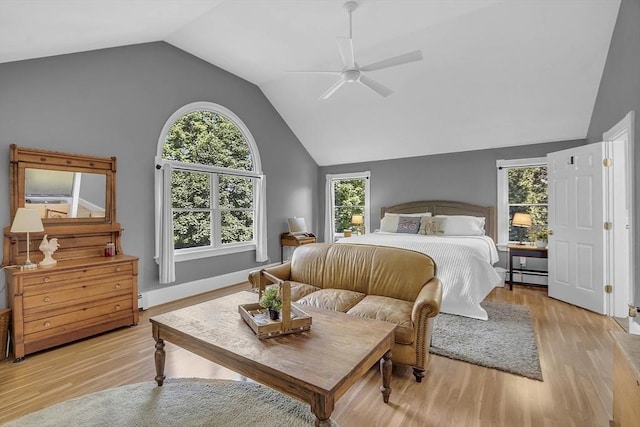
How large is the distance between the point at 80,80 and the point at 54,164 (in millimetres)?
960

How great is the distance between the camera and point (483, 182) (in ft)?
17.8

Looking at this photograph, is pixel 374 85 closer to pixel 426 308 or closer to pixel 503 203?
pixel 426 308

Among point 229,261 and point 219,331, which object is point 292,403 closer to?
point 219,331

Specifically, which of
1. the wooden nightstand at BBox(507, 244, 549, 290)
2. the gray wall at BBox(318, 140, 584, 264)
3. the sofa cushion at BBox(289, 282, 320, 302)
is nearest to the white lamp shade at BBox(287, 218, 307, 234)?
the gray wall at BBox(318, 140, 584, 264)

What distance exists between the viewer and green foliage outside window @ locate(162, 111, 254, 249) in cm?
449

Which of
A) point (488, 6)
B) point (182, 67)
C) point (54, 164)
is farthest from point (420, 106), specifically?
point (54, 164)

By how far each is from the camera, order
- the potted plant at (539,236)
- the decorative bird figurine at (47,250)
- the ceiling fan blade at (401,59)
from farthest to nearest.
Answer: the potted plant at (539,236) < the ceiling fan blade at (401,59) < the decorative bird figurine at (47,250)

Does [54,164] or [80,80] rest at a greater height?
[80,80]

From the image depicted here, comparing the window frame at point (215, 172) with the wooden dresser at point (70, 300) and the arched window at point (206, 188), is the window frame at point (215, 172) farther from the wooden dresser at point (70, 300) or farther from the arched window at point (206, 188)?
the wooden dresser at point (70, 300)

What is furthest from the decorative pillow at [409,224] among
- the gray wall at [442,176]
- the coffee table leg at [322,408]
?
the coffee table leg at [322,408]

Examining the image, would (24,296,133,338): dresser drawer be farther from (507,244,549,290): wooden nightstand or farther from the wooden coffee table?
(507,244,549,290): wooden nightstand

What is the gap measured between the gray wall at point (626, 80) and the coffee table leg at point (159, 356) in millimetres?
3996

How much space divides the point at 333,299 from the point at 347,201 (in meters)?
4.60

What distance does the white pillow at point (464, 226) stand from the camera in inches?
198
